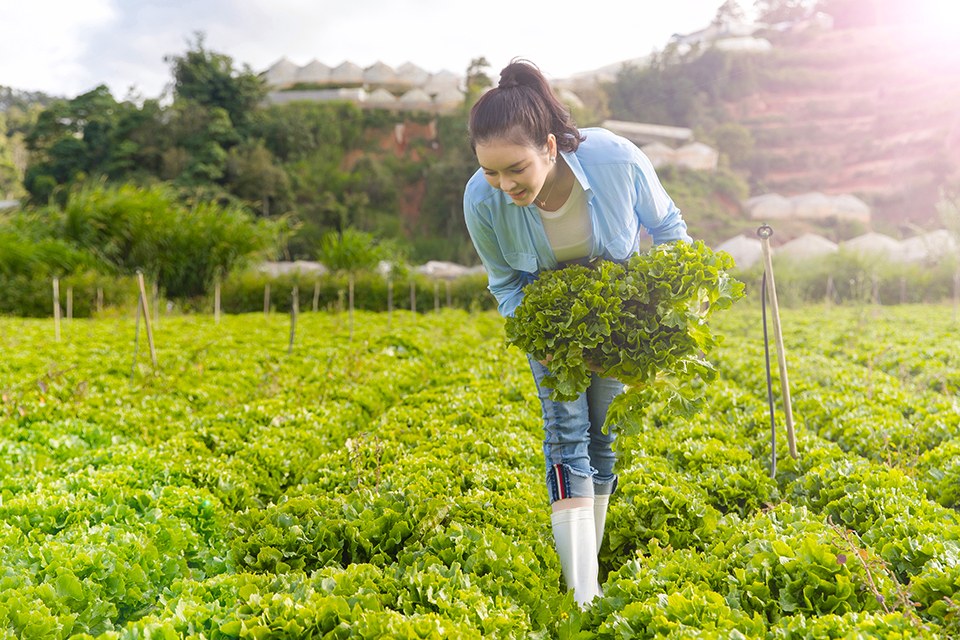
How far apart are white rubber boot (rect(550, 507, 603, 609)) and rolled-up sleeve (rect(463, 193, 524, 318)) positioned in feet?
3.08

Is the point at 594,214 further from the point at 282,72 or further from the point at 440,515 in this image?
the point at 282,72

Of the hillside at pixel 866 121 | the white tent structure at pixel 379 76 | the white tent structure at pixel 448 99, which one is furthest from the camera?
the white tent structure at pixel 379 76

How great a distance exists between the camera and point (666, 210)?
272cm

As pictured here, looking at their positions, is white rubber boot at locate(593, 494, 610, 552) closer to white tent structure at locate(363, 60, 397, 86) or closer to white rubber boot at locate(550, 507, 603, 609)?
white rubber boot at locate(550, 507, 603, 609)

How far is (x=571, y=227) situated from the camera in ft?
8.46

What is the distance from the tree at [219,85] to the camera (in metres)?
48.2

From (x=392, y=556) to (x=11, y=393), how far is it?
5.52m

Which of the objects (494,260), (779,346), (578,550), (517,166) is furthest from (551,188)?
(779,346)

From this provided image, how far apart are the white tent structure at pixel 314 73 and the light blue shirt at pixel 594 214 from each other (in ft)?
240

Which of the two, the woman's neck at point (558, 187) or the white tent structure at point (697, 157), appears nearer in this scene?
the woman's neck at point (558, 187)

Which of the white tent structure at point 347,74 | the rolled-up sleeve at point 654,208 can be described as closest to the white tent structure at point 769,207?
the white tent structure at point 347,74

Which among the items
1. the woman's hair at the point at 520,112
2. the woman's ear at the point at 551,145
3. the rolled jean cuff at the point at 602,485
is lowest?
the rolled jean cuff at the point at 602,485

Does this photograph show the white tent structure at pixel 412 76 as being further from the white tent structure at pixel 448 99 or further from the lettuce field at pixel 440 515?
the lettuce field at pixel 440 515

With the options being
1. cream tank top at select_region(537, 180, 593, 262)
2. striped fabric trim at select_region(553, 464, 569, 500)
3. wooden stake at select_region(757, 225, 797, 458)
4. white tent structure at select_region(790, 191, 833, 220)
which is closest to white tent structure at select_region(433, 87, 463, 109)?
white tent structure at select_region(790, 191, 833, 220)
